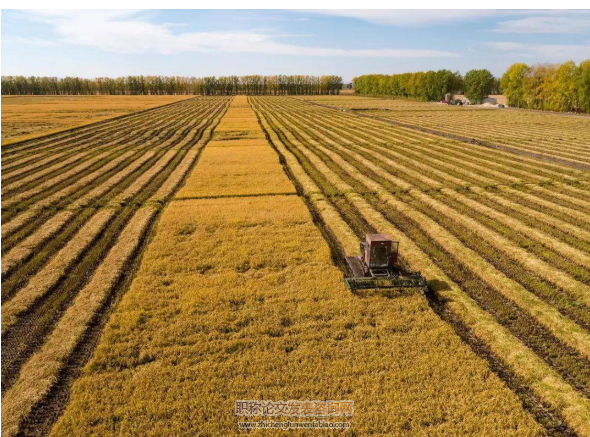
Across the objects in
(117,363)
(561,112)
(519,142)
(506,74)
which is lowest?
(117,363)

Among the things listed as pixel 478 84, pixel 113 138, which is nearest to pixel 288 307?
pixel 113 138

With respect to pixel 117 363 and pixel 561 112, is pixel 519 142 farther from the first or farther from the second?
pixel 561 112

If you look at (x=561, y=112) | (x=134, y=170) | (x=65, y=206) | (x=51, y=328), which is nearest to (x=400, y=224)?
(x=51, y=328)

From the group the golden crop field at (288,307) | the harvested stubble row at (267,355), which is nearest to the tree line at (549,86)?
the golden crop field at (288,307)

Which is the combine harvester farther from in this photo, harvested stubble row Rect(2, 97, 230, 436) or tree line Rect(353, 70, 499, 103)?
tree line Rect(353, 70, 499, 103)

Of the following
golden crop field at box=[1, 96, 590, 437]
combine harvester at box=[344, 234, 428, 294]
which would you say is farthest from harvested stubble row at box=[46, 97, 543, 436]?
combine harvester at box=[344, 234, 428, 294]

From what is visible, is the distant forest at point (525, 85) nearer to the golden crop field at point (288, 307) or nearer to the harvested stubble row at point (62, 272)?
the golden crop field at point (288, 307)
